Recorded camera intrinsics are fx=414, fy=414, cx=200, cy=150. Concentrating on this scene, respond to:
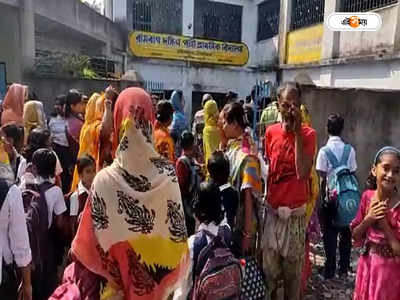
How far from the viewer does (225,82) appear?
61.5ft

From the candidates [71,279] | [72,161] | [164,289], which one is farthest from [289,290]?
[72,161]

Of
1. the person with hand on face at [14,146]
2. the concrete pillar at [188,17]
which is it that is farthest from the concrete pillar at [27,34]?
the concrete pillar at [188,17]

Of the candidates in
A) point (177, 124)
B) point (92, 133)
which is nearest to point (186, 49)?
point (177, 124)

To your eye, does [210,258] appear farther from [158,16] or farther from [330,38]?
[158,16]

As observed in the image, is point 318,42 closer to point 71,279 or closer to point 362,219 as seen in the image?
point 362,219

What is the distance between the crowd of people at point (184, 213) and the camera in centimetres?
161

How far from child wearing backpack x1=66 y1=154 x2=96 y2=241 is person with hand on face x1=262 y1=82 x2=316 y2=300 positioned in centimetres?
132

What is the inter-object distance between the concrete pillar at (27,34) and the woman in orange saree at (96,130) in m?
6.37

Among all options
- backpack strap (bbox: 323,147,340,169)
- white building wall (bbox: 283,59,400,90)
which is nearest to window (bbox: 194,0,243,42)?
white building wall (bbox: 283,59,400,90)

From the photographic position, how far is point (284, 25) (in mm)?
15094

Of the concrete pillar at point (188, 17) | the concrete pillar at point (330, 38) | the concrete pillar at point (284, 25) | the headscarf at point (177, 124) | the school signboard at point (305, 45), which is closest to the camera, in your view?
the headscarf at point (177, 124)

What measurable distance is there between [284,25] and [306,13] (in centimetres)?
136

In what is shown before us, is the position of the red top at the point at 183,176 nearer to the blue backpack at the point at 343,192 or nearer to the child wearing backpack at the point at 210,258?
the child wearing backpack at the point at 210,258

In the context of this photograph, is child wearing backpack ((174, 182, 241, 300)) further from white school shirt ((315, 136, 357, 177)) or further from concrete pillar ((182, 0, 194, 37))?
concrete pillar ((182, 0, 194, 37))
